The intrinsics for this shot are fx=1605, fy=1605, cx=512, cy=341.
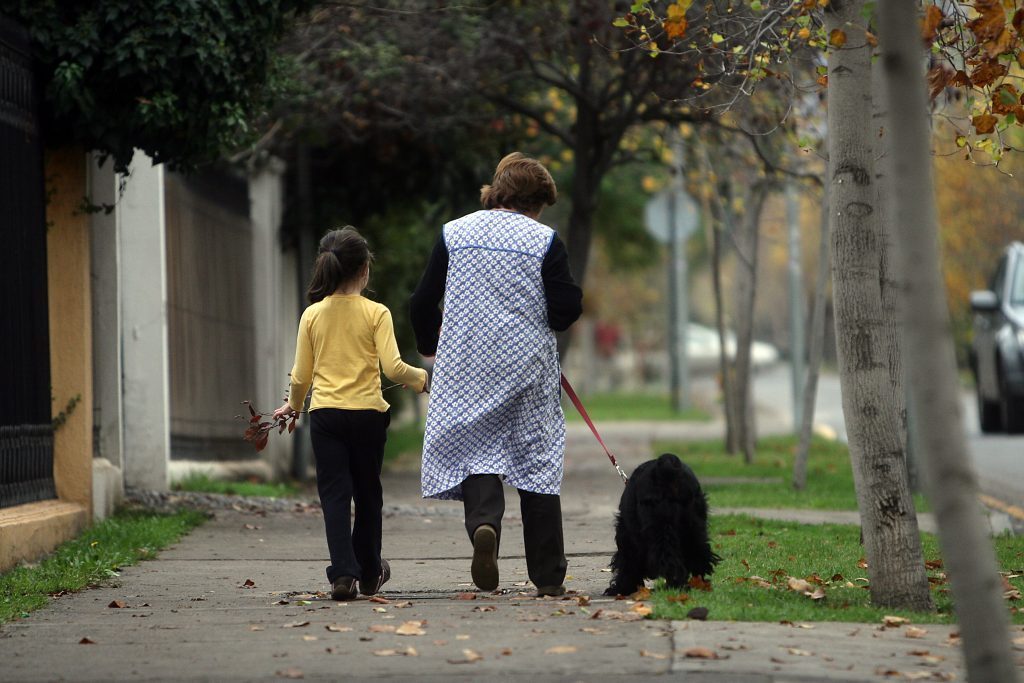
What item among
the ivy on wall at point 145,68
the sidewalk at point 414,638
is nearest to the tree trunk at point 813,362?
the sidewalk at point 414,638

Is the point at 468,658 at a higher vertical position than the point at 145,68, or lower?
lower

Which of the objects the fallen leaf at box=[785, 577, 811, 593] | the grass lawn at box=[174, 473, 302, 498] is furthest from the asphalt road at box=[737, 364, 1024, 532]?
the grass lawn at box=[174, 473, 302, 498]

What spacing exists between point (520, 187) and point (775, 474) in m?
8.46

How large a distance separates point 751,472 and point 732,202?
4904 millimetres

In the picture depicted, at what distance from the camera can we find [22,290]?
8.48 meters

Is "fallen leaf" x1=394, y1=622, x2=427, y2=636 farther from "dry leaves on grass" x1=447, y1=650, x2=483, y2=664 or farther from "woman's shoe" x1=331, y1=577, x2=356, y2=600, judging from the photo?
"woman's shoe" x1=331, y1=577, x2=356, y2=600

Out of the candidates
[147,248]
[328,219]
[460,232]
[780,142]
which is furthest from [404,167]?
[460,232]

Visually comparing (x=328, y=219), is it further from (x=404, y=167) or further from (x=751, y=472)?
(x=751, y=472)

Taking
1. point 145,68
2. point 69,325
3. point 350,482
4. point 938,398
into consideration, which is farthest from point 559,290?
point 69,325

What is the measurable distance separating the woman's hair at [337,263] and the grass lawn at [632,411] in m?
20.2

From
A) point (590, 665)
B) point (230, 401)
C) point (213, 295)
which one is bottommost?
point (590, 665)

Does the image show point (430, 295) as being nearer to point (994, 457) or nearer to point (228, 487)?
point (228, 487)

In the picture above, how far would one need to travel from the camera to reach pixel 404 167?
1565 cm

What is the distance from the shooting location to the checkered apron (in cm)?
654
